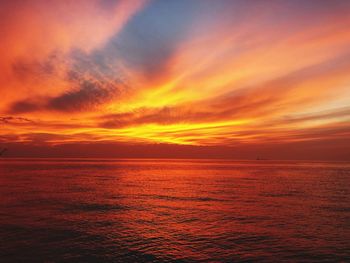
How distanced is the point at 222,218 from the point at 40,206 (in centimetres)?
2669

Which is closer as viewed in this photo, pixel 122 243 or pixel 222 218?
pixel 122 243

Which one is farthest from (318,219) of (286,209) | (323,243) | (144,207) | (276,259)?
(144,207)

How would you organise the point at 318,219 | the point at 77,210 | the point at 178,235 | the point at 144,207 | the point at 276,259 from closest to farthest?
the point at 276,259 < the point at 178,235 < the point at 318,219 < the point at 77,210 < the point at 144,207

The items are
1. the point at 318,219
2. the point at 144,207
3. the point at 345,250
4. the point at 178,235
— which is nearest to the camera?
the point at 345,250

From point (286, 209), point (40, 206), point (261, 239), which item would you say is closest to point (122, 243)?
point (261, 239)

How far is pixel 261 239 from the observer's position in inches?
1158

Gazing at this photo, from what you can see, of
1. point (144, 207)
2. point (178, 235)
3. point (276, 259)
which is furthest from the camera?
point (144, 207)

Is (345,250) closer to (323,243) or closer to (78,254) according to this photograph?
(323,243)

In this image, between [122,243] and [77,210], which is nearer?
[122,243]

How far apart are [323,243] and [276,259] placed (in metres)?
6.98

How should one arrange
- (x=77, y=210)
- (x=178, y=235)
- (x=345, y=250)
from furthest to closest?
(x=77, y=210), (x=178, y=235), (x=345, y=250)

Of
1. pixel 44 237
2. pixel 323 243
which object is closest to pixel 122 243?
pixel 44 237

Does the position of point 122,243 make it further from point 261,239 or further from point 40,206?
point 40,206

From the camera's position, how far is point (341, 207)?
4653 cm
